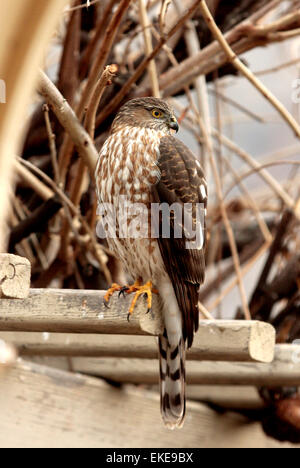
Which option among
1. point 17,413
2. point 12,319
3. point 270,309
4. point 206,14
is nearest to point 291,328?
point 270,309

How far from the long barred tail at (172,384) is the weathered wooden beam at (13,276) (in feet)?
2.70

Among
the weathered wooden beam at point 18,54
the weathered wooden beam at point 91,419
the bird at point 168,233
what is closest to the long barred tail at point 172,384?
the bird at point 168,233

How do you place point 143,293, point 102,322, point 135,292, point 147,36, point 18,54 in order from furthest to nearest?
point 147,36 < point 135,292 < point 143,293 < point 102,322 < point 18,54

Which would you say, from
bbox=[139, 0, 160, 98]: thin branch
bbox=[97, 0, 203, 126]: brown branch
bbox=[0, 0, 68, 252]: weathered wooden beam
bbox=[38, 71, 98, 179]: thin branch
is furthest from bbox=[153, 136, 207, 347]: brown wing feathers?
bbox=[0, 0, 68, 252]: weathered wooden beam

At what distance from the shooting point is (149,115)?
212 centimetres

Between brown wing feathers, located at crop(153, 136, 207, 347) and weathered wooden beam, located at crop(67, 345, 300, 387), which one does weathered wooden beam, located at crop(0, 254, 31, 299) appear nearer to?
brown wing feathers, located at crop(153, 136, 207, 347)

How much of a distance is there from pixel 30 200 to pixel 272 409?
1285 mm

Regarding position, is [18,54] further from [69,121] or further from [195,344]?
[69,121]

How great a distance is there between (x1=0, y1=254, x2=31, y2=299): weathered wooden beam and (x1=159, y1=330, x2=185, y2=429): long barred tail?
0.82 metres

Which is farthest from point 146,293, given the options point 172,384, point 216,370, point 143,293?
point 216,370

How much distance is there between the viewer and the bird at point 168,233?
180 cm

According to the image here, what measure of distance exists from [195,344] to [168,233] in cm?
30

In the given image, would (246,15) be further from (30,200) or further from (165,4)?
(30,200)
